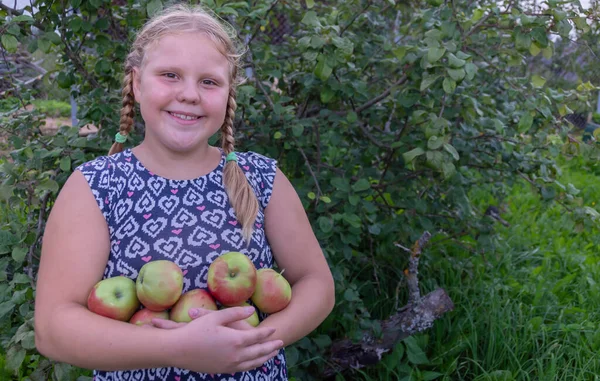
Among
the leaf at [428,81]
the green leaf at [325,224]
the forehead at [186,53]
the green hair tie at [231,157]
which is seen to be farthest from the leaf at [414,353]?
the forehead at [186,53]

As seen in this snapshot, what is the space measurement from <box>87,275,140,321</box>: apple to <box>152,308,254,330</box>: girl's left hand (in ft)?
0.26

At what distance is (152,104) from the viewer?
1398 mm

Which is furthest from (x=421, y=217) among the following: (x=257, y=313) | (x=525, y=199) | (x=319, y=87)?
(x=525, y=199)

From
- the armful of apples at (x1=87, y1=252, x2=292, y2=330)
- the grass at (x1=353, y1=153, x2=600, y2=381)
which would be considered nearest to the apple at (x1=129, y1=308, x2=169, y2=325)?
the armful of apples at (x1=87, y1=252, x2=292, y2=330)

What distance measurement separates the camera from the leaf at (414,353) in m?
2.48

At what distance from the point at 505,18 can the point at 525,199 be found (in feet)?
8.08

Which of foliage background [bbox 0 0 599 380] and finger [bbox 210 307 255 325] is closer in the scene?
finger [bbox 210 307 255 325]

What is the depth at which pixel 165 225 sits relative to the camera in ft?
4.67

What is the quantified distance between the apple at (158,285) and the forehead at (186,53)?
1.49 feet

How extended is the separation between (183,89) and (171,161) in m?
0.21

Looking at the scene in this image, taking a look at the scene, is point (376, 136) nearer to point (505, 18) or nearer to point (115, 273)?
point (505, 18)

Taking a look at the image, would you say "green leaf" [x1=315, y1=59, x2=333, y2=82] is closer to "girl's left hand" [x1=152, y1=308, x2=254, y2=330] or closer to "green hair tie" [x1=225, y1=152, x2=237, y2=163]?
"green hair tie" [x1=225, y1=152, x2=237, y2=163]

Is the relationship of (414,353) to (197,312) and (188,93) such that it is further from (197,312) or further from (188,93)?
(188,93)

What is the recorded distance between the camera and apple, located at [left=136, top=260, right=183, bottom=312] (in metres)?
1.26
